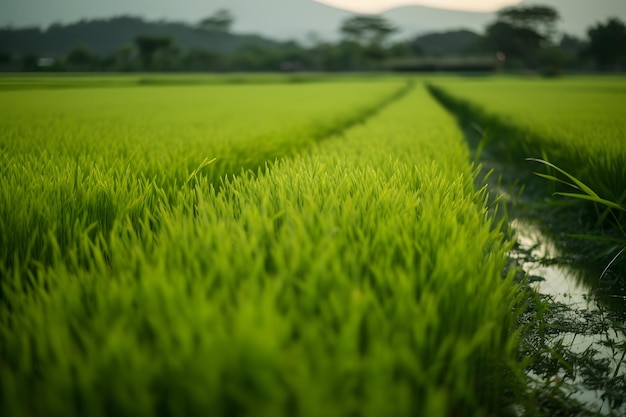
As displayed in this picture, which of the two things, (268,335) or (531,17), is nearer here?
(268,335)

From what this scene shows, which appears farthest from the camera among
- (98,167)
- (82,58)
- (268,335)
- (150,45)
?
(150,45)

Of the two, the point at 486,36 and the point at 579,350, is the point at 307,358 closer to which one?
the point at 579,350

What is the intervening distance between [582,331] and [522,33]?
73.7 meters

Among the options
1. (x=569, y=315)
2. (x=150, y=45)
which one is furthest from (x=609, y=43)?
(x=569, y=315)

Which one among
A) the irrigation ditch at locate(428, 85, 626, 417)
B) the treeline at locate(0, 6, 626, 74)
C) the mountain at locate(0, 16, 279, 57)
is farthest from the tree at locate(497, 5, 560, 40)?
the irrigation ditch at locate(428, 85, 626, 417)

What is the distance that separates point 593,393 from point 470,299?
69 cm

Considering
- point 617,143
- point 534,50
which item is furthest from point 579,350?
point 534,50

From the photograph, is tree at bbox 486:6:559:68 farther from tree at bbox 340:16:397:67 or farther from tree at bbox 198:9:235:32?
tree at bbox 198:9:235:32

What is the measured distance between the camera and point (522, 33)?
64562 mm

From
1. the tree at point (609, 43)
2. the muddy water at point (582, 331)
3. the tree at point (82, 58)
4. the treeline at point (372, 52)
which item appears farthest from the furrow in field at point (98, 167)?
the tree at point (609, 43)

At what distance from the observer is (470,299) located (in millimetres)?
1101

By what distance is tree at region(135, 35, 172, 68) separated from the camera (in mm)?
48719

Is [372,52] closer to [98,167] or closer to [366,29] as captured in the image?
[366,29]

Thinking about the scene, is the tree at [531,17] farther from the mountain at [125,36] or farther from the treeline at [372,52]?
the mountain at [125,36]
